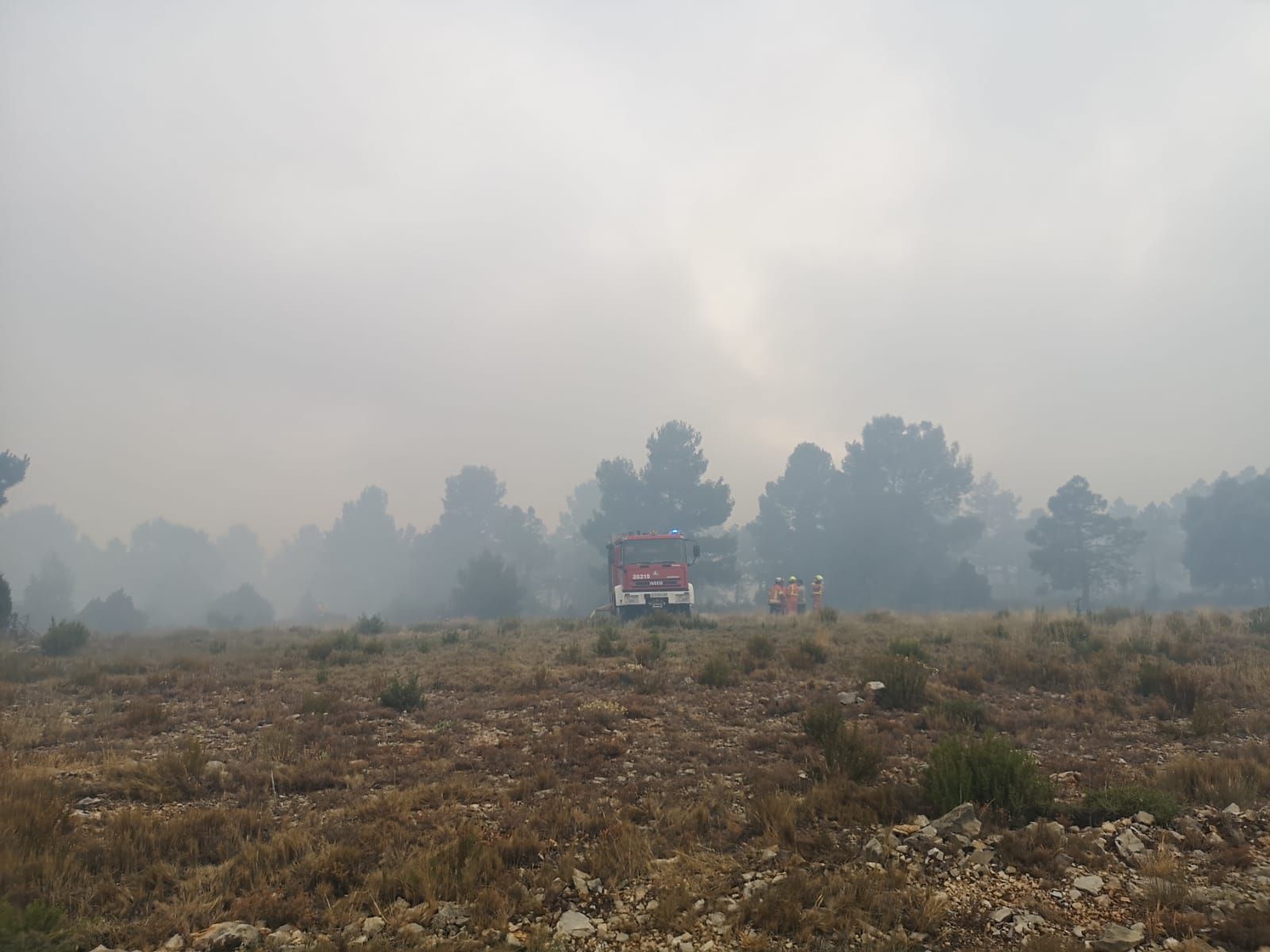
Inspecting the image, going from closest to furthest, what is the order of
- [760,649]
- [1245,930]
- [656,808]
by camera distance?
[1245,930] < [656,808] < [760,649]

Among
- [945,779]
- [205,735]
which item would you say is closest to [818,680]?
[945,779]

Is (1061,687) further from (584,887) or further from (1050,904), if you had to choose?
(584,887)

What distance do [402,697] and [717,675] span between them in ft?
17.0

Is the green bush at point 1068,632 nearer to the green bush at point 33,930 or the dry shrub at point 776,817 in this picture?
the dry shrub at point 776,817

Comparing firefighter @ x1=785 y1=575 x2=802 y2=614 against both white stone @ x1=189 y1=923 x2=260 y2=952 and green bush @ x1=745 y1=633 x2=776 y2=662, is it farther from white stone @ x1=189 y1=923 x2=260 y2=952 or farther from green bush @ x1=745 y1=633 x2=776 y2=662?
white stone @ x1=189 y1=923 x2=260 y2=952

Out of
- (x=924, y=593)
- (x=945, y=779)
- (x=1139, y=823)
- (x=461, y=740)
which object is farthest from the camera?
(x=924, y=593)

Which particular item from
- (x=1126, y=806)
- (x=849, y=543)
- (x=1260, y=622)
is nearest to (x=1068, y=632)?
(x=1260, y=622)

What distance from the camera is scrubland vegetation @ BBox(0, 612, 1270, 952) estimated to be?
4.33m

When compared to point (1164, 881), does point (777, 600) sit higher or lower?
higher

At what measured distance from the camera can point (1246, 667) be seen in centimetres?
1105

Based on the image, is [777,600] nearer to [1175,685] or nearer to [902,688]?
[902,688]

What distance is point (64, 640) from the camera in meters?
17.8

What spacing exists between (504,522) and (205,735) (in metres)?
73.2

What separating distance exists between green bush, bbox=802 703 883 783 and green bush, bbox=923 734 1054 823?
2.36 ft
